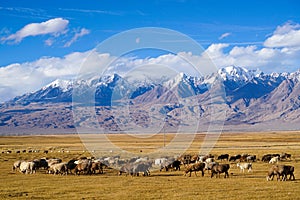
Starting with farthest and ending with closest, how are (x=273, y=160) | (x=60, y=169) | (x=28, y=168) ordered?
(x=273, y=160) → (x=28, y=168) → (x=60, y=169)

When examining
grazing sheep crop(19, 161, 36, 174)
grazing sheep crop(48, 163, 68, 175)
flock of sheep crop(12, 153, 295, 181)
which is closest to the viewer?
flock of sheep crop(12, 153, 295, 181)

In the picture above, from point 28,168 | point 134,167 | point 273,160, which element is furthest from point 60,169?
point 273,160

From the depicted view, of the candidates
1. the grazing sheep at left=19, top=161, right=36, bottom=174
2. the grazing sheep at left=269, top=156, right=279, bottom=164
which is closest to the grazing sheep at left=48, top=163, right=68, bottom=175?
the grazing sheep at left=19, top=161, right=36, bottom=174

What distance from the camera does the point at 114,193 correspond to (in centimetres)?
2536

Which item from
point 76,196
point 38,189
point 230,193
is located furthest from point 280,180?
point 38,189

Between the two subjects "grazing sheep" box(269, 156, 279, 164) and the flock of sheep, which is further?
"grazing sheep" box(269, 156, 279, 164)

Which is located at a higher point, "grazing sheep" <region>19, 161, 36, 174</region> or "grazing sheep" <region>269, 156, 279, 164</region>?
"grazing sheep" <region>19, 161, 36, 174</region>

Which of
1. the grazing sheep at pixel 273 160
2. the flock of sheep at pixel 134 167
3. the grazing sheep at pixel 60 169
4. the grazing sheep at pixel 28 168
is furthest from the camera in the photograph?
the grazing sheep at pixel 273 160

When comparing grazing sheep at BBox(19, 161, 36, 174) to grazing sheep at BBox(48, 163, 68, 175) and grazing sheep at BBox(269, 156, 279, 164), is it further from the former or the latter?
grazing sheep at BBox(269, 156, 279, 164)

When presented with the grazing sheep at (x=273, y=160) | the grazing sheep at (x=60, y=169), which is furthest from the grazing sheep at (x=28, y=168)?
the grazing sheep at (x=273, y=160)

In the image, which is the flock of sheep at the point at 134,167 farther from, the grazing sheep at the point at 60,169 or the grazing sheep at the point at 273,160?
the grazing sheep at the point at 273,160

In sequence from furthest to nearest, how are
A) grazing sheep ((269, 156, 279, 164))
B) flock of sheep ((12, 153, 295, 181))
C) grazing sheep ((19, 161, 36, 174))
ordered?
grazing sheep ((269, 156, 279, 164))
grazing sheep ((19, 161, 36, 174))
flock of sheep ((12, 153, 295, 181))

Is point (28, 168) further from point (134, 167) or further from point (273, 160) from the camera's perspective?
point (273, 160)

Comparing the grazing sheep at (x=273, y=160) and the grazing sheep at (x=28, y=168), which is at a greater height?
the grazing sheep at (x=28, y=168)
